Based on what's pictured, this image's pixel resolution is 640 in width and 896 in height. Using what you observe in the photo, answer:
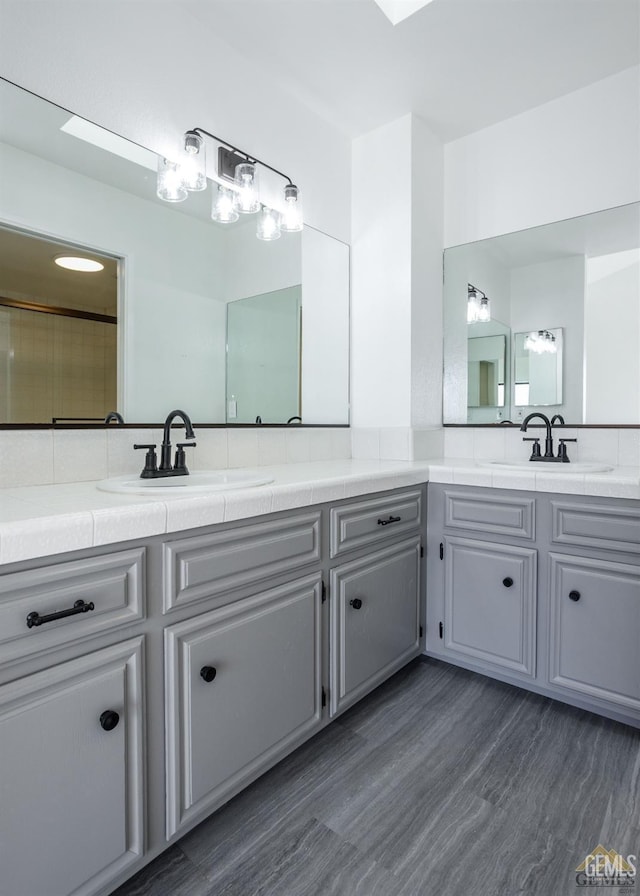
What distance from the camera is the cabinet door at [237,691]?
1128 mm

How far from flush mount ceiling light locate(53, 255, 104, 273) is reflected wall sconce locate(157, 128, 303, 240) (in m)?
0.37

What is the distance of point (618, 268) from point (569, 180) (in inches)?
18.6

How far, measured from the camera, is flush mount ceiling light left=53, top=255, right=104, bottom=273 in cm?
145

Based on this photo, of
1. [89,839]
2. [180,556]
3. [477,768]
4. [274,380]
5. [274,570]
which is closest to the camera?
[89,839]

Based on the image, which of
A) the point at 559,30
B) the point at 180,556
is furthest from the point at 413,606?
the point at 559,30

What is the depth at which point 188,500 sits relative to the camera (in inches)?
44.1

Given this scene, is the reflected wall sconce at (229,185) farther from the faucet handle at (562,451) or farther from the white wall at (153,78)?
the faucet handle at (562,451)

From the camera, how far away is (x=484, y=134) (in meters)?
2.44

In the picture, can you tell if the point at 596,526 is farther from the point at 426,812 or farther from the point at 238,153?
the point at 238,153

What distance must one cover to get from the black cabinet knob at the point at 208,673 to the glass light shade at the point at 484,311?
6.74 feet

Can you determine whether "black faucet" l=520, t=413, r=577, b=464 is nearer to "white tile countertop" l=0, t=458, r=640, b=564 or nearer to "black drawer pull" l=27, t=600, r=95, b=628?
"white tile countertop" l=0, t=458, r=640, b=564

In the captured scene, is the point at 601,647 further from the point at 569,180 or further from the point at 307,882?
the point at 569,180

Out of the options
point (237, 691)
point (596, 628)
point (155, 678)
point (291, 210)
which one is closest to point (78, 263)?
point (291, 210)

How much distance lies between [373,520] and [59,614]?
3.48 feet
